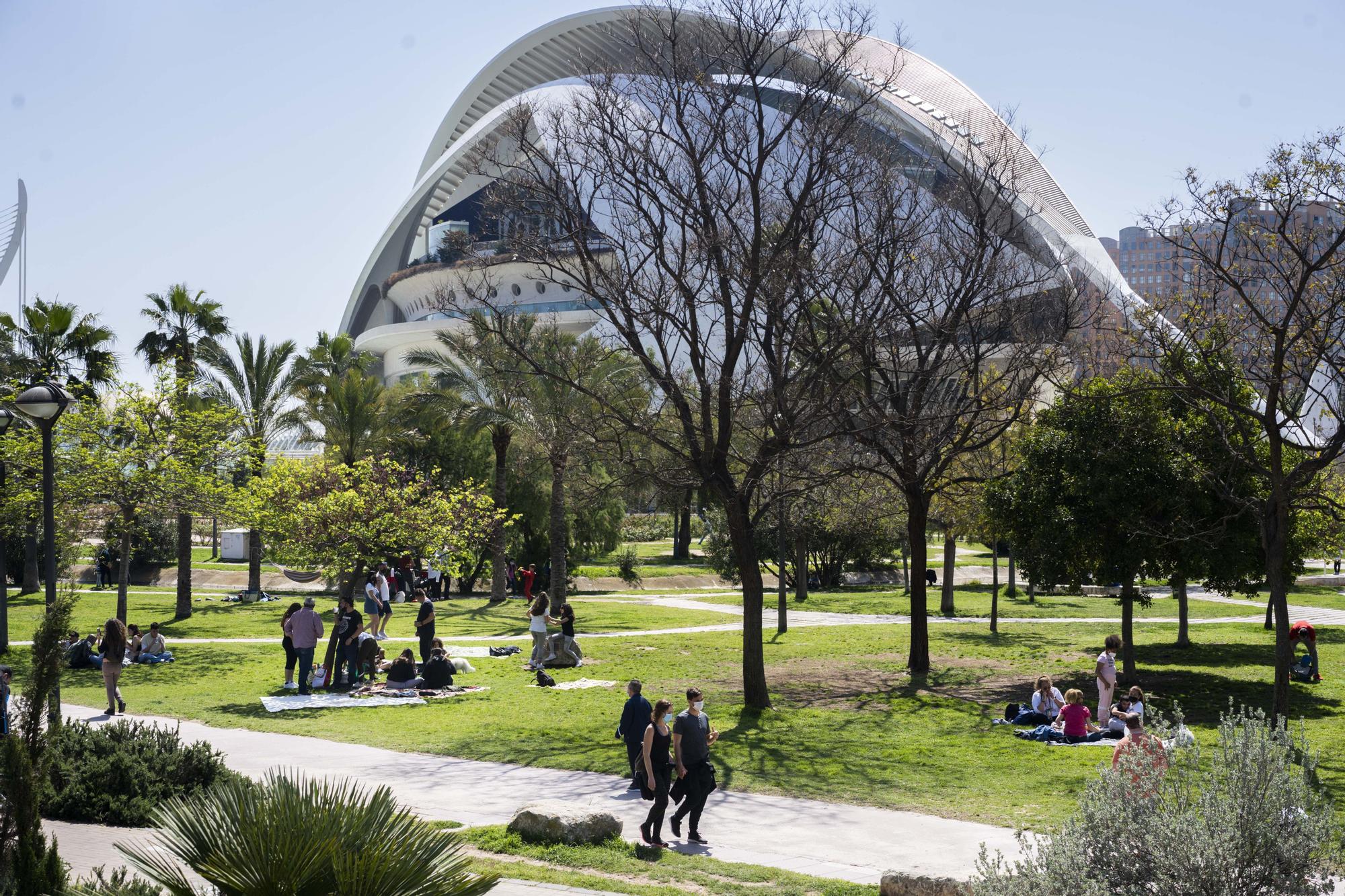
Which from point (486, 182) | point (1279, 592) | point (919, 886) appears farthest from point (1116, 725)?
point (486, 182)

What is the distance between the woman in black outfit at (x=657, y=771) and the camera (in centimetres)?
871

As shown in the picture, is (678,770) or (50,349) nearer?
(678,770)

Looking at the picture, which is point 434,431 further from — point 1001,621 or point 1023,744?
point 1023,744

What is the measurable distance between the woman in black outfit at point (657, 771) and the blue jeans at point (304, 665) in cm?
840

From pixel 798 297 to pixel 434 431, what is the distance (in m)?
22.7

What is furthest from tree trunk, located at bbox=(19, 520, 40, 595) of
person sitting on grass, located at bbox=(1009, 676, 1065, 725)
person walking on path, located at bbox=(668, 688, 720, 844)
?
person sitting on grass, located at bbox=(1009, 676, 1065, 725)

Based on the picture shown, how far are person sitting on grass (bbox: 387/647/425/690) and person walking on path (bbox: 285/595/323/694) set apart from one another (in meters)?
1.20

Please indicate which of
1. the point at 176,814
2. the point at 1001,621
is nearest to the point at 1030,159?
the point at 1001,621

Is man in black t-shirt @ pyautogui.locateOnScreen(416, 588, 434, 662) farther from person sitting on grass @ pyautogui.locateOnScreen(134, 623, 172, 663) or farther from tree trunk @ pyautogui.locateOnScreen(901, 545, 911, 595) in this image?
tree trunk @ pyautogui.locateOnScreen(901, 545, 911, 595)

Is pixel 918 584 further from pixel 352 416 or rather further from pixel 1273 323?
pixel 352 416

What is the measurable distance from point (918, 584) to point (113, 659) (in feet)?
38.8

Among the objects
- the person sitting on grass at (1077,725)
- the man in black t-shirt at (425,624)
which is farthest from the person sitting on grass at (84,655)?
the person sitting on grass at (1077,725)

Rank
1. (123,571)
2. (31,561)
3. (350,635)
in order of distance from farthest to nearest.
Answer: (31,561)
(123,571)
(350,635)

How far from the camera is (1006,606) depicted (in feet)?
109
